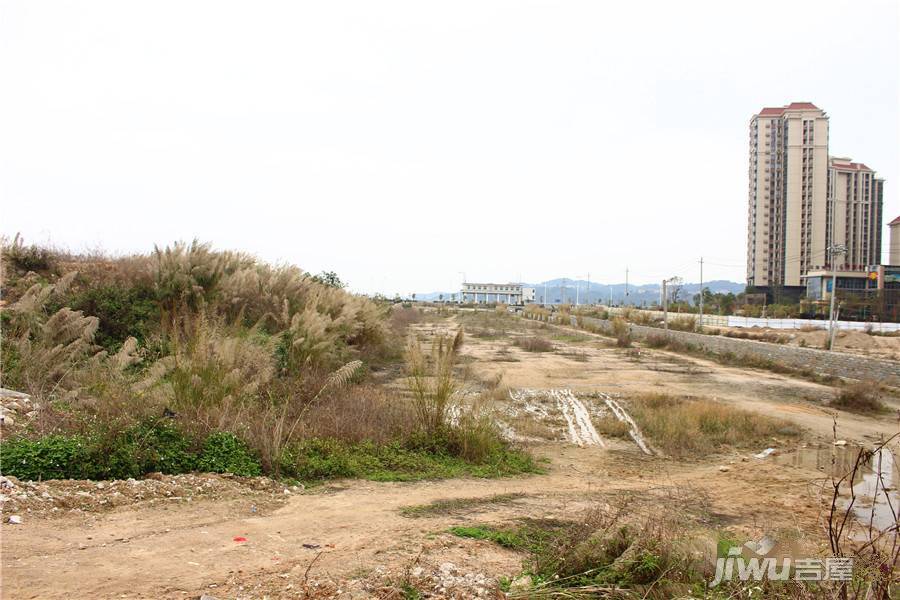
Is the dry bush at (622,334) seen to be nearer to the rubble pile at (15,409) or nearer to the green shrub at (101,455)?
the green shrub at (101,455)

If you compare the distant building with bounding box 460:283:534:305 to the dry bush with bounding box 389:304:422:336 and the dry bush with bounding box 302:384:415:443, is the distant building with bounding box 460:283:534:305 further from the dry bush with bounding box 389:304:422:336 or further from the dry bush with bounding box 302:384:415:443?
the dry bush with bounding box 302:384:415:443

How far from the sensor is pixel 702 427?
37.2 feet

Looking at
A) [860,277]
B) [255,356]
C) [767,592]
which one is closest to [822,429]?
[767,592]

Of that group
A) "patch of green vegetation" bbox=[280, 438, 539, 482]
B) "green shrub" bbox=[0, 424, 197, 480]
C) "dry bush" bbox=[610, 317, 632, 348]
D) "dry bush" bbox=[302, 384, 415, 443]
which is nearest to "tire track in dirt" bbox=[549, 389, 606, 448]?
"patch of green vegetation" bbox=[280, 438, 539, 482]

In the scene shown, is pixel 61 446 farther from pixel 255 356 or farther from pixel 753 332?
pixel 753 332

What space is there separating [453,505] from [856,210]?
3931 inches

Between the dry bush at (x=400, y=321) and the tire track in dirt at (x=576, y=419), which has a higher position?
the dry bush at (x=400, y=321)

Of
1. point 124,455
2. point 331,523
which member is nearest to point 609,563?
point 331,523

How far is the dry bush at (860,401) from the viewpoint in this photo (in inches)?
600

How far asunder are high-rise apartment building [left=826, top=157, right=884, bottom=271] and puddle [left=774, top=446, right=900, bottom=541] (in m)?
87.8

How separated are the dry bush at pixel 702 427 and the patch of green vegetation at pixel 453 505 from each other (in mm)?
4560

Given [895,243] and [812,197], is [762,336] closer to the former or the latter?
[895,243]

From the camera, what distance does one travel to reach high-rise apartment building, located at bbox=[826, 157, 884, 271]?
8300cm

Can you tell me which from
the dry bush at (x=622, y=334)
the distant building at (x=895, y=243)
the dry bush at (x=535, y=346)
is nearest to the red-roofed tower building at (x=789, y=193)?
the distant building at (x=895, y=243)
